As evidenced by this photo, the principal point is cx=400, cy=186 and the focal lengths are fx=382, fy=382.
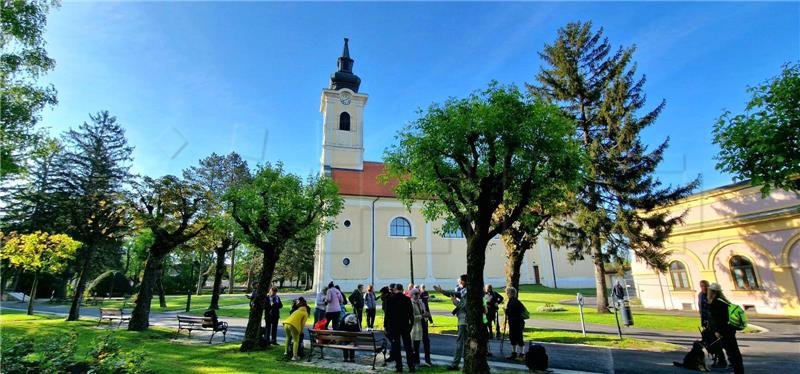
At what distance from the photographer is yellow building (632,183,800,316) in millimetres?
17641

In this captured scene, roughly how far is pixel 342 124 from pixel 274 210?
29.4 m

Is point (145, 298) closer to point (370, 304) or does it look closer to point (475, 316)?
point (370, 304)

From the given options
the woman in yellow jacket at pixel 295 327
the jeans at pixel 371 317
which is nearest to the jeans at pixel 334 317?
the woman in yellow jacket at pixel 295 327

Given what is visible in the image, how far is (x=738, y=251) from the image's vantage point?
19.5 m

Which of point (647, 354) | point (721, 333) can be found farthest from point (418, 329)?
point (647, 354)

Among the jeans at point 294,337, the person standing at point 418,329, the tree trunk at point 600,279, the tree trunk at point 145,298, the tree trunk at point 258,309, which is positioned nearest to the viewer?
the person standing at point 418,329

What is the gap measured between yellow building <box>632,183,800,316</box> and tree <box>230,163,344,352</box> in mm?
18474

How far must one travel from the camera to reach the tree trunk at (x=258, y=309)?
10.6m

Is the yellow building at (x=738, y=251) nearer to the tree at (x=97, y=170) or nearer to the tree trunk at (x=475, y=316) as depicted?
the tree trunk at (x=475, y=316)

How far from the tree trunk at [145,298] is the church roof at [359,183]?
69.3ft

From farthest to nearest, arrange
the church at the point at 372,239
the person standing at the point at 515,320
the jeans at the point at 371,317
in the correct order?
1. the church at the point at 372,239
2. the jeans at the point at 371,317
3. the person standing at the point at 515,320

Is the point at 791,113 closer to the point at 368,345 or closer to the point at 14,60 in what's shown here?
the point at 368,345

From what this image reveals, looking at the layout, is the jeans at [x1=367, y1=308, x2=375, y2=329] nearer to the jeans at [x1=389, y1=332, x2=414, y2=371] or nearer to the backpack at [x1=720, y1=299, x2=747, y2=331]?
the jeans at [x1=389, y1=332, x2=414, y2=371]

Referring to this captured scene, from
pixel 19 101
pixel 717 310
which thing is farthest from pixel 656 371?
pixel 19 101
